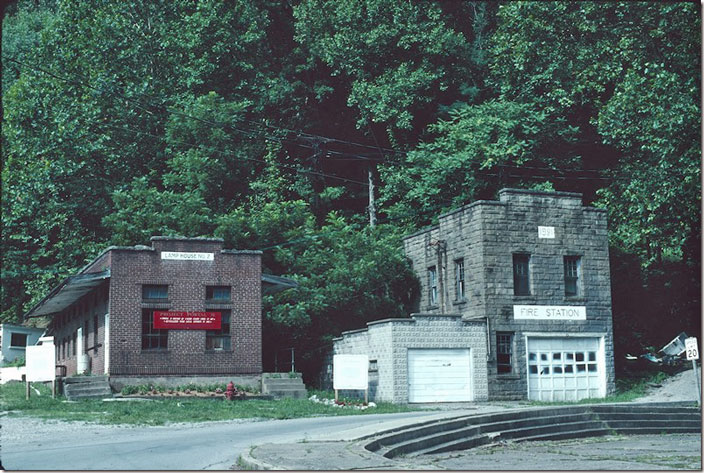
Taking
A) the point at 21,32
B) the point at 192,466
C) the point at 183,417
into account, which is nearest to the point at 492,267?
the point at 183,417

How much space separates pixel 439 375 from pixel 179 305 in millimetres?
8454

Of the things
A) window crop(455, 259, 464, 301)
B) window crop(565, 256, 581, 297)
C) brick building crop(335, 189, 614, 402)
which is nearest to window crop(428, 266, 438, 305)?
brick building crop(335, 189, 614, 402)

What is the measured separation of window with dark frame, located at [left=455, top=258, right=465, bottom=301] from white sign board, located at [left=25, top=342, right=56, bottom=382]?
45.5ft

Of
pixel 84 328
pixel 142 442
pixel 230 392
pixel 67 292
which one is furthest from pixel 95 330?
pixel 142 442

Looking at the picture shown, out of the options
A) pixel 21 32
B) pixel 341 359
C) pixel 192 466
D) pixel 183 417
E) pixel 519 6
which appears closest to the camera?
pixel 192 466

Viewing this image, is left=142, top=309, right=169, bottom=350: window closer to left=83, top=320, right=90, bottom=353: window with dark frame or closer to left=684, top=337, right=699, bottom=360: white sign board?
left=83, top=320, right=90, bottom=353: window with dark frame

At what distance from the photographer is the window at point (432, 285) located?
117 ft

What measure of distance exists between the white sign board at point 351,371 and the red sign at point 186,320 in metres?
4.52

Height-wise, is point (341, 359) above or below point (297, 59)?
below

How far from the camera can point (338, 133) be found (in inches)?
1505

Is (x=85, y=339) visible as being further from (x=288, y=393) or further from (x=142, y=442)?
(x=142, y=442)

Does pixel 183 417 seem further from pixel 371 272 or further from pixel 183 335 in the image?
pixel 371 272

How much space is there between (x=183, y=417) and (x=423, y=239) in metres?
16.3

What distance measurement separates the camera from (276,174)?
143 feet
